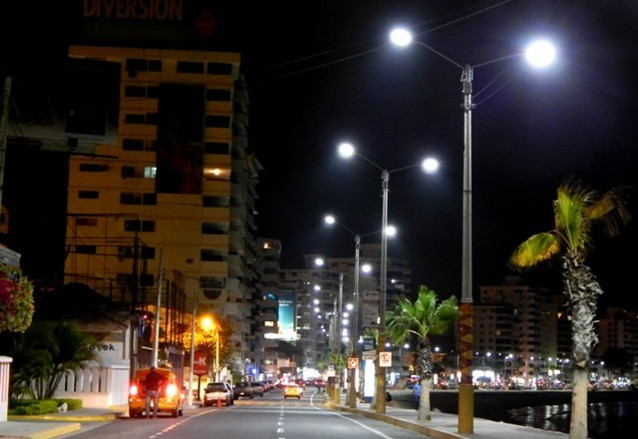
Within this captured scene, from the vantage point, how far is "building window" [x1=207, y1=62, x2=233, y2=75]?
11144cm

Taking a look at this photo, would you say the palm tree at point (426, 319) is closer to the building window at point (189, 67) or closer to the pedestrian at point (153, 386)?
the pedestrian at point (153, 386)

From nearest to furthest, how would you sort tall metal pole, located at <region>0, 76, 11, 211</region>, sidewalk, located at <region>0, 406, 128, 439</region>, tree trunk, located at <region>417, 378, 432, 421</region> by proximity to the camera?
1. tall metal pole, located at <region>0, 76, 11, 211</region>
2. sidewalk, located at <region>0, 406, 128, 439</region>
3. tree trunk, located at <region>417, 378, 432, 421</region>

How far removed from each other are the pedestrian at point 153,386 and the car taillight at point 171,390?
103 centimetres

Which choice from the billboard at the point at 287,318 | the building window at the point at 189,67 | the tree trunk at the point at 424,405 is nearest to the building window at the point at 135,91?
the building window at the point at 189,67

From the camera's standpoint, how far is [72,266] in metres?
104

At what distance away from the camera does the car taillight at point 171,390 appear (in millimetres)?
38562

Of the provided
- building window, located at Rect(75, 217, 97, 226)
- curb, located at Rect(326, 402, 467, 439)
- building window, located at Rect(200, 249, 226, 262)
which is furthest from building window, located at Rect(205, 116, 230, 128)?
curb, located at Rect(326, 402, 467, 439)

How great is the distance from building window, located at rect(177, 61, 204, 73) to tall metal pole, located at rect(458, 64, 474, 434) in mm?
85440

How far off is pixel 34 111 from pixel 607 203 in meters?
15.6

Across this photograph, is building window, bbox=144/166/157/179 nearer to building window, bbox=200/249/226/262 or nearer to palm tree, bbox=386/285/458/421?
building window, bbox=200/249/226/262

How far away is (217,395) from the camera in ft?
202

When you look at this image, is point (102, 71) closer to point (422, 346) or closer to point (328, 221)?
point (422, 346)

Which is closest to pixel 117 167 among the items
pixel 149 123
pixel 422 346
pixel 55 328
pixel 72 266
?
pixel 149 123

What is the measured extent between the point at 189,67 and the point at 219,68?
3.34m
